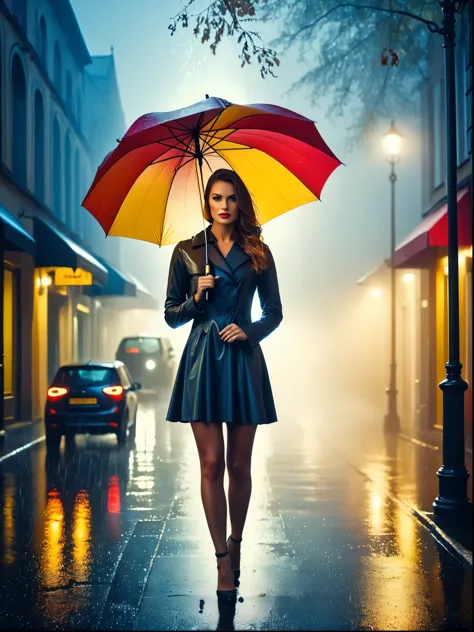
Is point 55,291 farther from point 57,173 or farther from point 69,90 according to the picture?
point 69,90

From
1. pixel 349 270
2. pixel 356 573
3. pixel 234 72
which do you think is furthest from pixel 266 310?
pixel 349 270

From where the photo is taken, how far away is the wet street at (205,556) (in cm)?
500

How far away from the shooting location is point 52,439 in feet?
49.1

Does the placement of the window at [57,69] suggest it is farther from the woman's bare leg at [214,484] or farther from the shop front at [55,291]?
the woman's bare leg at [214,484]

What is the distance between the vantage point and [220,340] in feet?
17.6

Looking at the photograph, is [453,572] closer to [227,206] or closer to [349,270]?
[227,206]

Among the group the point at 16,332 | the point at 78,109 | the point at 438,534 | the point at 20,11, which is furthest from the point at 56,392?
the point at 78,109

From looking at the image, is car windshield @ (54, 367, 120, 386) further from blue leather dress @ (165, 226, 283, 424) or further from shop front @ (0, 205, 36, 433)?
blue leather dress @ (165, 226, 283, 424)

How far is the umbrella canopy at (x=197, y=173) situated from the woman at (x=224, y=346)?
1.59ft

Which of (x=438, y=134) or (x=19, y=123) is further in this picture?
(x=19, y=123)

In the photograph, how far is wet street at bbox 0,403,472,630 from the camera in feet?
16.4

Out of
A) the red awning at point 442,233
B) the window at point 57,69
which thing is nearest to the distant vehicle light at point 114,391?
the red awning at point 442,233

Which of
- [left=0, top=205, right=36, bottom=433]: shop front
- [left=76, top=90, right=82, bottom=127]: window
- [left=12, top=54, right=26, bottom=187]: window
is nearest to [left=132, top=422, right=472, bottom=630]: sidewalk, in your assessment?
[left=0, top=205, right=36, bottom=433]: shop front

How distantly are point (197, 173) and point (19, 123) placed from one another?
14980 millimetres
